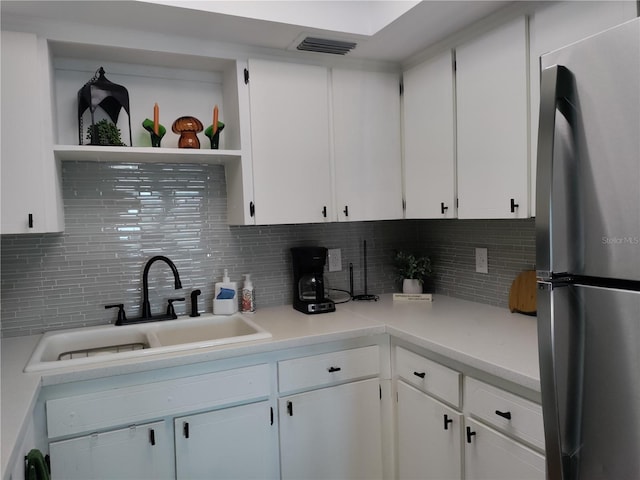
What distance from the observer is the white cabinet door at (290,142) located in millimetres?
2193

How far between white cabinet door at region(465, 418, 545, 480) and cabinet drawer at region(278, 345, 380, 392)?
1.66ft

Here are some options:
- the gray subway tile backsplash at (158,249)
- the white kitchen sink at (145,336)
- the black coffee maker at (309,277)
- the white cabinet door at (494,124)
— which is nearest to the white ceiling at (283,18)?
the white cabinet door at (494,124)

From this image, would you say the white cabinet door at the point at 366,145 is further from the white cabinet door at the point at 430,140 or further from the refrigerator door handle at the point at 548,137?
the refrigerator door handle at the point at 548,137

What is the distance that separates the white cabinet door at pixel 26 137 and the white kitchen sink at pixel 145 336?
1.69 feet

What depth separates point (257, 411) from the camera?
1.86 meters

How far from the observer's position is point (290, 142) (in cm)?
226

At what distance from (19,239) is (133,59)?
3.09 ft

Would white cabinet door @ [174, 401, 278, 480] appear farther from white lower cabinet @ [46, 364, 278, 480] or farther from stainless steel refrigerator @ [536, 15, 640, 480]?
stainless steel refrigerator @ [536, 15, 640, 480]

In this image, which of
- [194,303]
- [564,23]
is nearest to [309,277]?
[194,303]

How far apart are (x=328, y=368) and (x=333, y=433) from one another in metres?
0.29

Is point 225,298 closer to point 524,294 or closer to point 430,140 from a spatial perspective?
point 430,140

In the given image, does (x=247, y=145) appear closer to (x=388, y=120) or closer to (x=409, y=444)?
(x=388, y=120)

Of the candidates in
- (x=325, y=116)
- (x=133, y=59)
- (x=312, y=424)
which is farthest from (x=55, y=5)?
(x=312, y=424)

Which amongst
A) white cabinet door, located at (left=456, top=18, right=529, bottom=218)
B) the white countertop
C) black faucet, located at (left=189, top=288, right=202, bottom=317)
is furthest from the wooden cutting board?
black faucet, located at (left=189, top=288, right=202, bottom=317)
